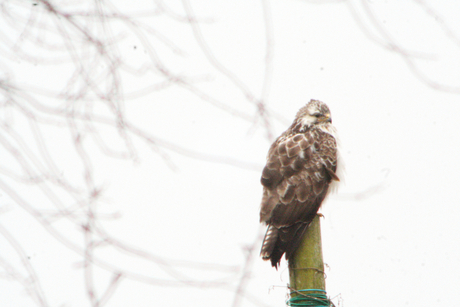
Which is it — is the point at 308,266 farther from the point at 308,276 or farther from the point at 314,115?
the point at 314,115

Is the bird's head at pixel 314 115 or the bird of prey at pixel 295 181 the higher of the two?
the bird's head at pixel 314 115

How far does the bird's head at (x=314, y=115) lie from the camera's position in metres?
5.30

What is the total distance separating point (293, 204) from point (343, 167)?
2.74 feet

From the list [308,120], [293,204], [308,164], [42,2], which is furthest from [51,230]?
[308,120]

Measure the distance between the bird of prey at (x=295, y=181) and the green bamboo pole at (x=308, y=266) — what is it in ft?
0.31

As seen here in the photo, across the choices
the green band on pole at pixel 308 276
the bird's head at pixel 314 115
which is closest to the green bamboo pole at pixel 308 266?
the green band on pole at pixel 308 276

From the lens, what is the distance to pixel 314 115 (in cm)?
536

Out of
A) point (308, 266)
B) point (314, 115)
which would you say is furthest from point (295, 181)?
point (308, 266)

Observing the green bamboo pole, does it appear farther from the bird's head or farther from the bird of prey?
the bird's head

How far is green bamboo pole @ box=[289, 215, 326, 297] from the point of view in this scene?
325 centimetres

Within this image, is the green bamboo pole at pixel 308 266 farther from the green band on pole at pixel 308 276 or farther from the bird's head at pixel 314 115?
the bird's head at pixel 314 115

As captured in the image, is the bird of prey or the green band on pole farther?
the bird of prey

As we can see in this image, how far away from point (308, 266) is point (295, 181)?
4.14ft

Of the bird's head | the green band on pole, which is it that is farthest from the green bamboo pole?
the bird's head
